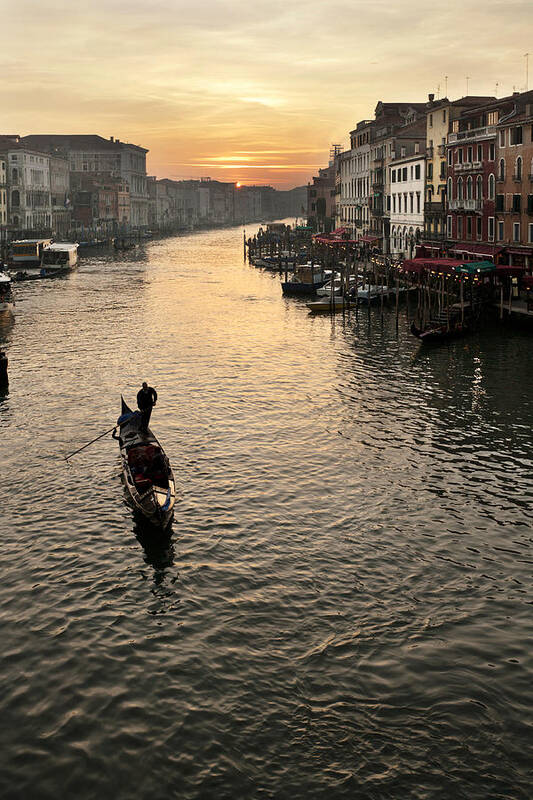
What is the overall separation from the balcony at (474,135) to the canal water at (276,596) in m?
30.5

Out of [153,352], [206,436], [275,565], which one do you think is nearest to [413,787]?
[275,565]

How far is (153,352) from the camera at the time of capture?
44.6 metres

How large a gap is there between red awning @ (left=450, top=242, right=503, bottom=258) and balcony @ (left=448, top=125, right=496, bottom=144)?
25.8 feet

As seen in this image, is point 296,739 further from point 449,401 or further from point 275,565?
point 449,401

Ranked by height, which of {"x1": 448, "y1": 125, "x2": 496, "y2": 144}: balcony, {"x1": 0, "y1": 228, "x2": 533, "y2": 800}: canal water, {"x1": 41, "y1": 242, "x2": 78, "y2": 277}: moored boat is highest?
{"x1": 448, "y1": 125, "x2": 496, "y2": 144}: balcony

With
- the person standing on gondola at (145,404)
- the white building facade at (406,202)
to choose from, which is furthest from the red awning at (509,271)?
the person standing on gondola at (145,404)

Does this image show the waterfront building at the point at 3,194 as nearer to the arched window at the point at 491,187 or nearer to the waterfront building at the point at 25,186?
the waterfront building at the point at 25,186

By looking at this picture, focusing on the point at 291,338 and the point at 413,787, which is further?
the point at 291,338

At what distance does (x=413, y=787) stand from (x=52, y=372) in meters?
30.5

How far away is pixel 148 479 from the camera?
20953 mm

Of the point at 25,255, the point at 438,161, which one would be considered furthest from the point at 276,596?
the point at 25,255

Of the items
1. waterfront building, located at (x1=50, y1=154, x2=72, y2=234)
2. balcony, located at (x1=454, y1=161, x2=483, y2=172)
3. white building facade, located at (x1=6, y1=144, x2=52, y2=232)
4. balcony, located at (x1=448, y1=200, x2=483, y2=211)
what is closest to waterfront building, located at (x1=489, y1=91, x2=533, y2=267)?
balcony, located at (x1=448, y1=200, x2=483, y2=211)

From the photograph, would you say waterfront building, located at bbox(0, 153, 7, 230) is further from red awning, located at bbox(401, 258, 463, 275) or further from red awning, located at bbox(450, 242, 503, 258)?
red awning, located at bbox(401, 258, 463, 275)

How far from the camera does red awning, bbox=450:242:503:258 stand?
56.8 meters
